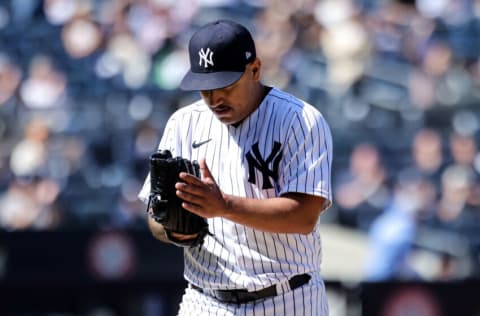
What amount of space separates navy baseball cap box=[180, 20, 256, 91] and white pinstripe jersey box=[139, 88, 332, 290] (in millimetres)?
260

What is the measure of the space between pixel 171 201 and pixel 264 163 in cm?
39

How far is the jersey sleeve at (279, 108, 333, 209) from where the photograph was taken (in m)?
4.10

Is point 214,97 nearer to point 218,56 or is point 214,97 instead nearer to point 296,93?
point 218,56

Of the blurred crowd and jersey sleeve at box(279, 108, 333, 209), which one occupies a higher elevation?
jersey sleeve at box(279, 108, 333, 209)

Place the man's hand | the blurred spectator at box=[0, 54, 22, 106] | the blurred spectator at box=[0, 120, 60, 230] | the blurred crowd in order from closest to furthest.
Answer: the man's hand → the blurred crowd → the blurred spectator at box=[0, 120, 60, 230] → the blurred spectator at box=[0, 54, 22, 106]

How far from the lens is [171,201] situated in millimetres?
4020

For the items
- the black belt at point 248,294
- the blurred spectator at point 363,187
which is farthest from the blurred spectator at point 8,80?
the black belt at point 248,294

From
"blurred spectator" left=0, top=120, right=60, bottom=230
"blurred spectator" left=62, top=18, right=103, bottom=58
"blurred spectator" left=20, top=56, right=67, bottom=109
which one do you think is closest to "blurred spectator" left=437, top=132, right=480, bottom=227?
"blurred spectator" left=0, top=120, right=60, bottom=230

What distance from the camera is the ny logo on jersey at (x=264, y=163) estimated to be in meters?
4.19

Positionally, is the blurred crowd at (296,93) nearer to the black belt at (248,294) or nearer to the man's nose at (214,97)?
the black belt at (248,294)

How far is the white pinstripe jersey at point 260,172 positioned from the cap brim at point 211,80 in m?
0.27

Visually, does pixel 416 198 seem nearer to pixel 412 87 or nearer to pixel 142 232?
pixel 412 87

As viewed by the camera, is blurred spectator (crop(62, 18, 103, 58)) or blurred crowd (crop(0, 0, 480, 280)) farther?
blurred spectator (crop(62, 18, 103, 58))

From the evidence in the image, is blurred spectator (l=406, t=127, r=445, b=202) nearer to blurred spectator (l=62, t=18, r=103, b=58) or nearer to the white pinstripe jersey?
blurred spectator (l=62, t=18, r=103, b=58)
